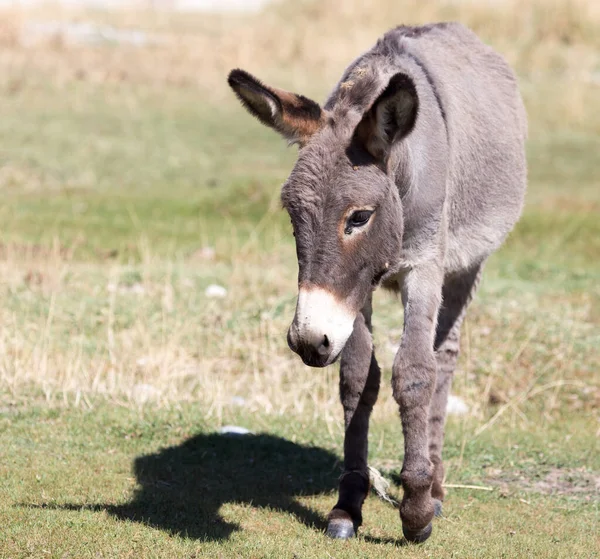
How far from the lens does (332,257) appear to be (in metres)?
4.59

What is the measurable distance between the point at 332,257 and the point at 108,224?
10562mm

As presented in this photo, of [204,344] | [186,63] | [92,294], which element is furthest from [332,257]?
[186,63]

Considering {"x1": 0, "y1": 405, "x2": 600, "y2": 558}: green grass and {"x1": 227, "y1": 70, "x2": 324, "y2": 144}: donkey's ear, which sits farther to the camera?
{"x1": 0, "y1": 405, "x2": 600, "y2": 558}: green grass

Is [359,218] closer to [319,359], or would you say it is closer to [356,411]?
[319,359]

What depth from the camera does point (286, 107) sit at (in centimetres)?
478

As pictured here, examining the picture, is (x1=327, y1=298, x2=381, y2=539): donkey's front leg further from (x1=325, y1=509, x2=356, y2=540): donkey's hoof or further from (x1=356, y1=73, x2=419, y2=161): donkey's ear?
(x1=356, y1=73, x2=419, y2=161): donkey's ear

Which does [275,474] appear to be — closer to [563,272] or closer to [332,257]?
[332,257]

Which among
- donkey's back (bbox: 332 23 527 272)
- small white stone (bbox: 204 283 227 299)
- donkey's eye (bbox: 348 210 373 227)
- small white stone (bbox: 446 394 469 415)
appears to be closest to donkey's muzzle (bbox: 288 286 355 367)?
donkey's eye (bbox: 348 210 373 227)

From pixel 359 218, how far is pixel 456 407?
460 cm

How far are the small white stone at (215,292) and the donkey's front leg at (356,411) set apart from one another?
5.40 m

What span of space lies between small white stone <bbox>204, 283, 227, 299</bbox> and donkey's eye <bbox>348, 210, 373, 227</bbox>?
6430 millimetres

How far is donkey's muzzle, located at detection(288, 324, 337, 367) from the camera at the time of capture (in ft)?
14.5

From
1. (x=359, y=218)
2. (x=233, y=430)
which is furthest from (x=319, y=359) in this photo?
(x=233, y=430)

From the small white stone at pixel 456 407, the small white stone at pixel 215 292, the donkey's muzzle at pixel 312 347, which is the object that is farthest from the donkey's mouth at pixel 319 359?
the small white stone at pixel 215 292
